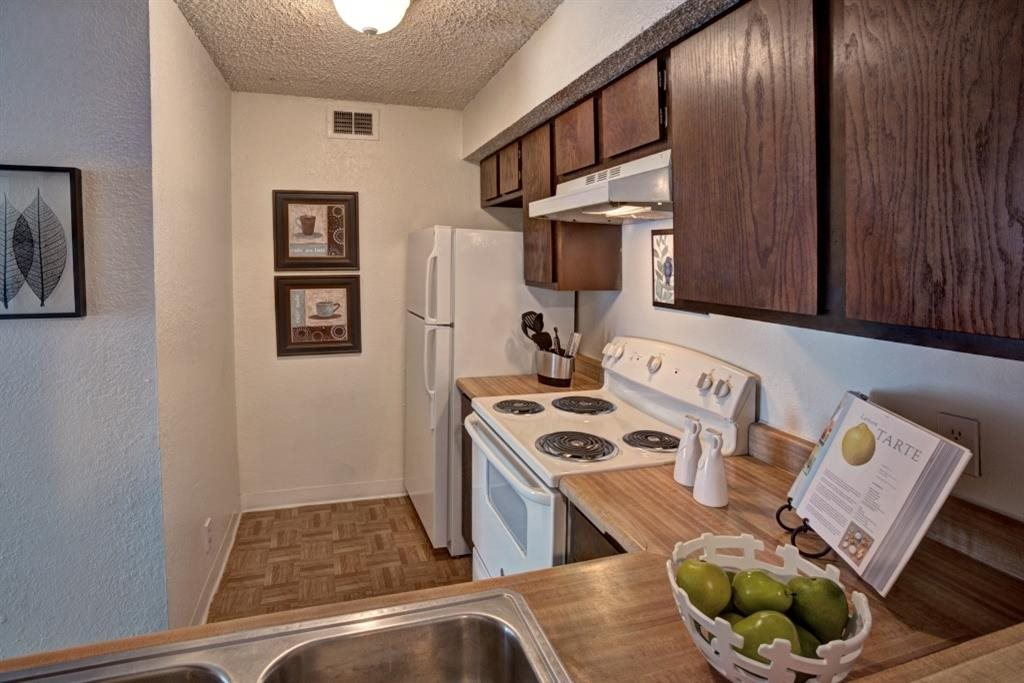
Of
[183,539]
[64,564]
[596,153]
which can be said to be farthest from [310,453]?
[596,153]

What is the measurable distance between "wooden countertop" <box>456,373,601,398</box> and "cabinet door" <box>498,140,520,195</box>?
953 mm

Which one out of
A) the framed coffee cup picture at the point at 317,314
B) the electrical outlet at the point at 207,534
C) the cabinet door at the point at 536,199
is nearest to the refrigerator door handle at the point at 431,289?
the cabinet door at the point at 536,199

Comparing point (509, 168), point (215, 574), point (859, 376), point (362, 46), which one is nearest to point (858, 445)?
point (859, 376)

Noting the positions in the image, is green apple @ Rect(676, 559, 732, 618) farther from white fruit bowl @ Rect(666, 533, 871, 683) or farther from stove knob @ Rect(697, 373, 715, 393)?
stove knob @ Rect(697, 373, 715, 393)

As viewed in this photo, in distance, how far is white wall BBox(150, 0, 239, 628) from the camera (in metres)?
1.94

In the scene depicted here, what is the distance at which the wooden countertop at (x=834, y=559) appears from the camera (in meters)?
0.92

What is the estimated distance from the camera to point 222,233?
2.94 m

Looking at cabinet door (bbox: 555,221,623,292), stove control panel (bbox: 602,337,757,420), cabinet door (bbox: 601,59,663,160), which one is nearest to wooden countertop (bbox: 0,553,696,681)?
stove control panel (bbox: 602,337,757,420)

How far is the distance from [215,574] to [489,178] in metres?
2.43

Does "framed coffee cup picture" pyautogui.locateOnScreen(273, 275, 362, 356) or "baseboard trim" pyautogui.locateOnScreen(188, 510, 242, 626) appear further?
"framed coffee cup picture" pyautogui.locateOnScreen(273, 275, 362, 356)

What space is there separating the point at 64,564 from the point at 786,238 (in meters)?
2.27

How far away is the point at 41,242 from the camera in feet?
5.67

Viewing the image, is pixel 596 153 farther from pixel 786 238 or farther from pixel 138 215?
pixel 138 215

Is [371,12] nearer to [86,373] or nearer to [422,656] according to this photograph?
[86,373]
